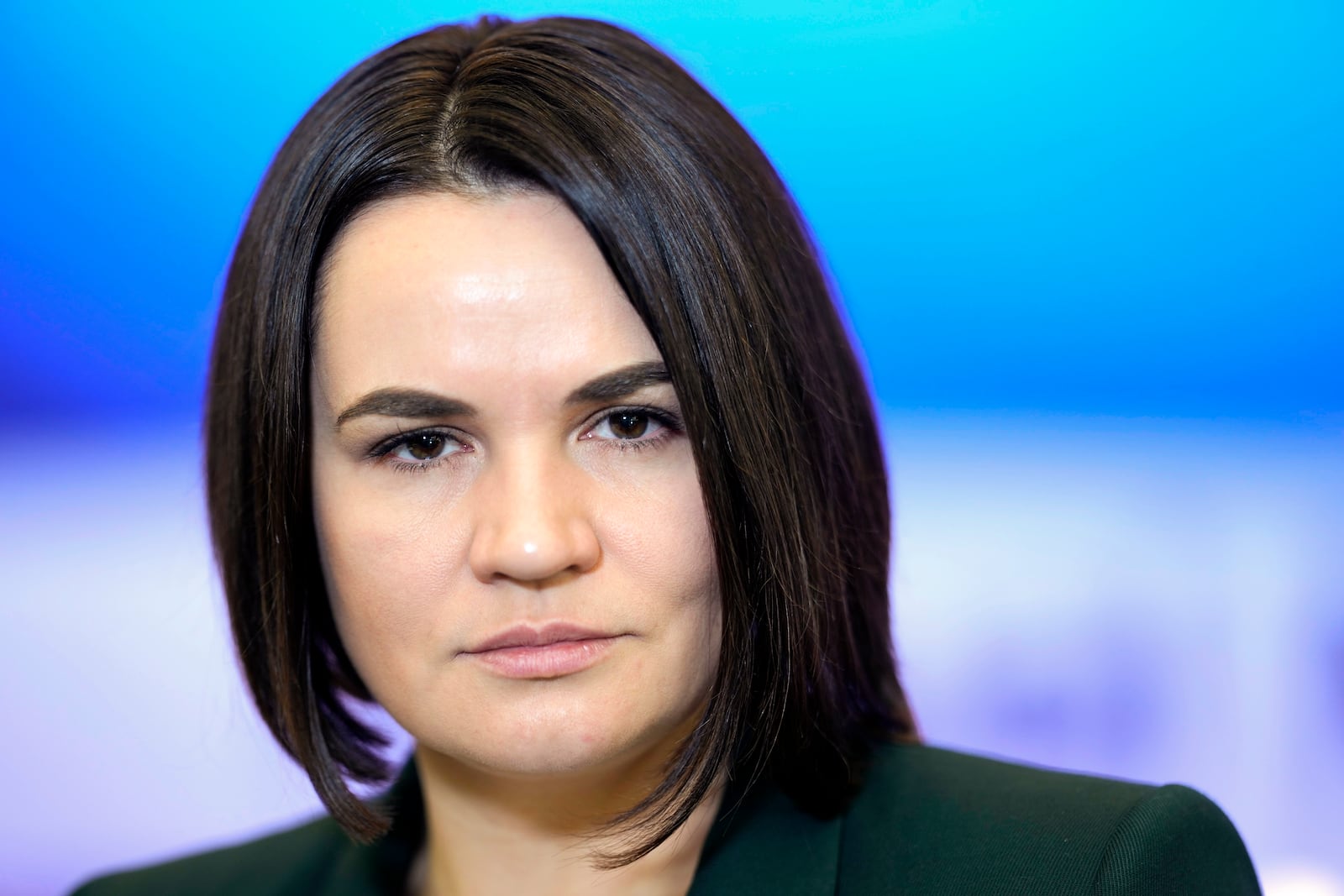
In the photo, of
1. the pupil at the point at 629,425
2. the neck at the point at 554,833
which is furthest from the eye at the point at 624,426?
the neck at the point at 554,833

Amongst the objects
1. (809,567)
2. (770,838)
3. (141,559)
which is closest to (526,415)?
(809,567)

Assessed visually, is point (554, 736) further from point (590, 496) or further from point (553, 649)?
point (590, 496)

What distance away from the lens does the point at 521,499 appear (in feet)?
5.19

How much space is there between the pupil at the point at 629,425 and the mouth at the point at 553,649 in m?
0.24

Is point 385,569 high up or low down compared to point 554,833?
up

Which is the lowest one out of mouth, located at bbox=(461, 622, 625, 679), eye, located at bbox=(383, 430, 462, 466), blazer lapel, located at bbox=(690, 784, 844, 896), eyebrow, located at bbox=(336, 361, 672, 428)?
blazer lapel, located at bbox=(690, 784, 844, 896)

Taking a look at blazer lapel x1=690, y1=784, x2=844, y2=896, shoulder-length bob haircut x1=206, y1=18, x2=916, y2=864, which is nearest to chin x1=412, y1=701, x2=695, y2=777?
shoulder-length bob haircut x1=206, y1=18, x2=916, y2=864

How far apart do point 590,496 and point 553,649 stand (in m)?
0.18

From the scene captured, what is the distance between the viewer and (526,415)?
160 cm

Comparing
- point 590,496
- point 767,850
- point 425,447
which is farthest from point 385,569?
point 767,850

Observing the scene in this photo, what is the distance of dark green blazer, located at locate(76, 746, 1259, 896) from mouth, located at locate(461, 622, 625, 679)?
1.24 ft

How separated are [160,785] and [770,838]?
1760 mm

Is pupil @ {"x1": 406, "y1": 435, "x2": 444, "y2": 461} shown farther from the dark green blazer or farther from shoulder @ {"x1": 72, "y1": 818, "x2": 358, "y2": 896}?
shoulder @ {"x1": 72, "y1": 818, "x2": 358, "y2": 896}

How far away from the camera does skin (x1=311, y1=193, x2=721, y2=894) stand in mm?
1602
